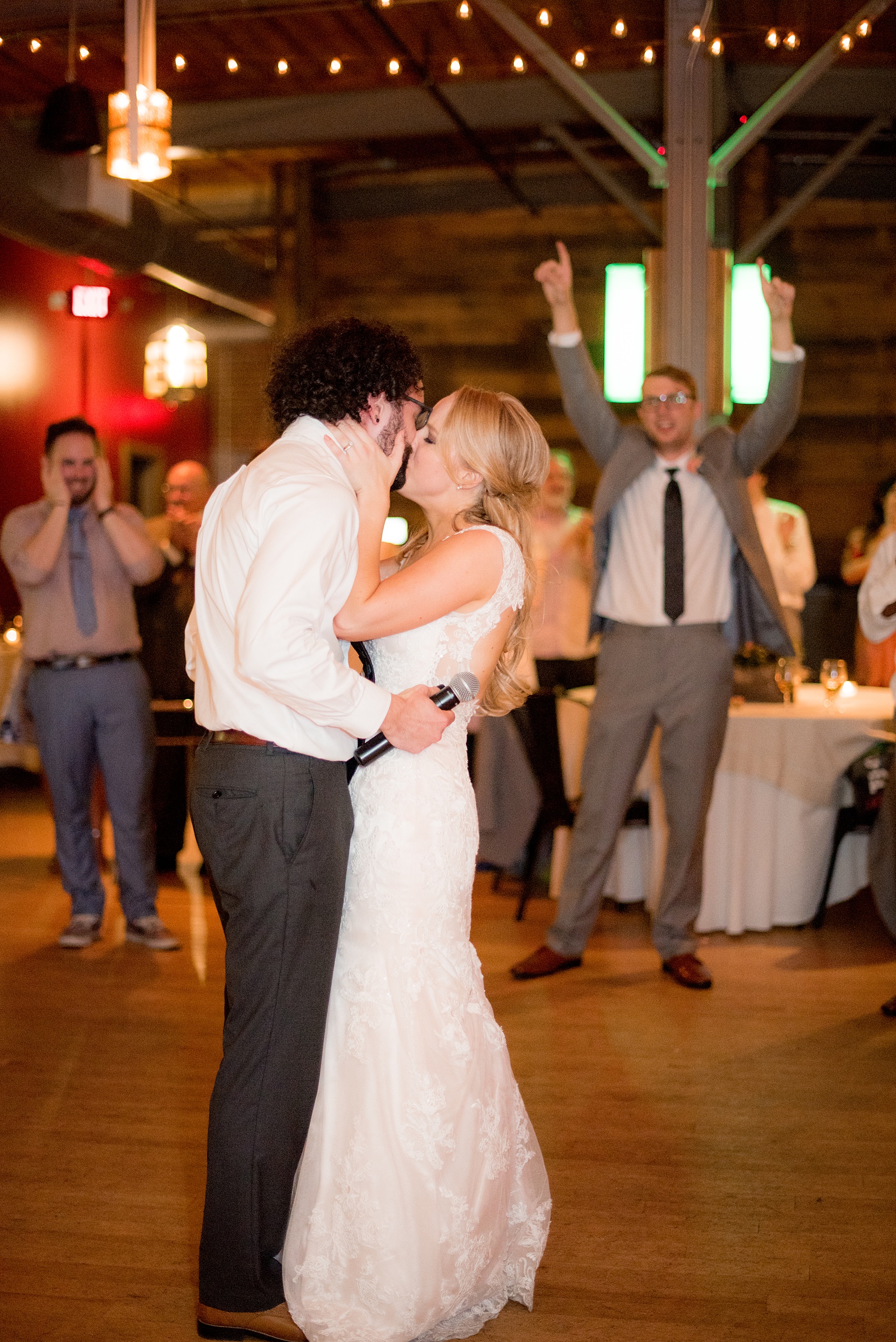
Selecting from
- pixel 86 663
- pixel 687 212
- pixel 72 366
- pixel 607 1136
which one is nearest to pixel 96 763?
pixel 86 663

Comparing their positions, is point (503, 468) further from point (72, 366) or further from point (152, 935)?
point (72, 366)

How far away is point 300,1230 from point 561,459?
205 inches

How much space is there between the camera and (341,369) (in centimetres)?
200

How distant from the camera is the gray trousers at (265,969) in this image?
2.01 metres

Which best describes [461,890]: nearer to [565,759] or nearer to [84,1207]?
[84,1207]

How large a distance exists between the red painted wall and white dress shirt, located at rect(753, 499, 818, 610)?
4161 millimetres

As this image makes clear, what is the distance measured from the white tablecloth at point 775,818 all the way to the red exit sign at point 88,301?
4.67m

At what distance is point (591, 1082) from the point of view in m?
3.29

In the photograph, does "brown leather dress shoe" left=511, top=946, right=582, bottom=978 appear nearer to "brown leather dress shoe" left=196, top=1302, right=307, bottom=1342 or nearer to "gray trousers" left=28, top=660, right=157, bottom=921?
"gray trousers" left=28, top=660, right=157, bottom=921

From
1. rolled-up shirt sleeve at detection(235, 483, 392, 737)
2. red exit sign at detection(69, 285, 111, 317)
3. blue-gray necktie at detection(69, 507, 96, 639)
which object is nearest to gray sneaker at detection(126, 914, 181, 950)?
blue-gray necktie at detection(69, 507, 96, 639)

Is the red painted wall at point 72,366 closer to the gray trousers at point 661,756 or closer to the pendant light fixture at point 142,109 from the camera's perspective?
the pendant light fixture at point 142,109

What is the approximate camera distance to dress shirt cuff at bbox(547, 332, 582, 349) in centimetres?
416

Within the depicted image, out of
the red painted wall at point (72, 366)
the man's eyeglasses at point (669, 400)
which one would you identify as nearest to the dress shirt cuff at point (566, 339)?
the man's eyeglasses at point (669, 400)

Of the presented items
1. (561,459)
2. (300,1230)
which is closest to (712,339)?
(561,459)
